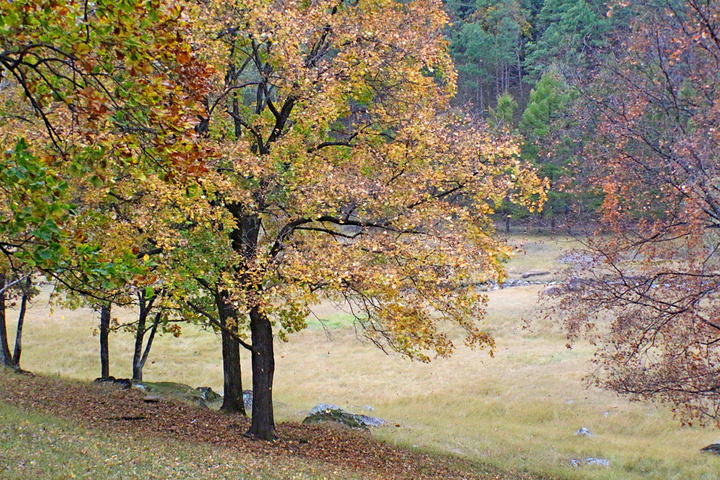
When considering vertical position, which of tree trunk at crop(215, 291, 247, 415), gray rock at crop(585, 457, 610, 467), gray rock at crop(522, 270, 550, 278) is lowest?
gray rock at crop(585, 457, 610, 467)

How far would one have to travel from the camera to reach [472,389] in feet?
83.2

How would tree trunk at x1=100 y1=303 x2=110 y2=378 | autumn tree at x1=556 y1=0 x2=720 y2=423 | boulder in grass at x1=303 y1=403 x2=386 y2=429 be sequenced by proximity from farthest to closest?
1. tree trunk at x1=100 y1=303 x2=110 y2=378
2. boulder in grass at x1=303 y1=403 x2=386 y2=429
3. autumn tree at x1=556 y1=0 x2=720 y2=423

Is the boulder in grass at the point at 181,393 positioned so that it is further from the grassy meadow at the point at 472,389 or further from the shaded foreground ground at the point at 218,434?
the grassy meadow at the point at 472,389

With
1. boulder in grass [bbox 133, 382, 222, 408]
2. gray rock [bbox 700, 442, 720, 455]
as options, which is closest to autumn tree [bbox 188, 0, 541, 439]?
boulder in grass [bbox 133, 382, 222, 408]

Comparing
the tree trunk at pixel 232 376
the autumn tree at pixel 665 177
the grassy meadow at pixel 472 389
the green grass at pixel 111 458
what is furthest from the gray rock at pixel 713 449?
the tree trunk at pixel 232 376

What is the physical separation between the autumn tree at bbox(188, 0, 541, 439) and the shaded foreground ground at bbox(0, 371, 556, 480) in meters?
1.32

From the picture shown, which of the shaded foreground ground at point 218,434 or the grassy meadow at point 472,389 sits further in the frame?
the grassy meadow at point 472,389

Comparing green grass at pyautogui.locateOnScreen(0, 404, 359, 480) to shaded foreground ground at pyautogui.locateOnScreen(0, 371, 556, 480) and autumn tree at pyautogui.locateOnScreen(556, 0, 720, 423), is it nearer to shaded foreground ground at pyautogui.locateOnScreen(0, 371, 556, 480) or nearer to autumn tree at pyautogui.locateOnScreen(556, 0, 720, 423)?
shaded foreground ground at pyautogui.locateOnScreen(0, 371, 556, 480)

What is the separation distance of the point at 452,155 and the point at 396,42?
2704 mm

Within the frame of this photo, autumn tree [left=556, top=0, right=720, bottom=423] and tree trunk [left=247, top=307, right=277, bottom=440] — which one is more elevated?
autumn tree [left=556, top=0, right=720, bottom=423]

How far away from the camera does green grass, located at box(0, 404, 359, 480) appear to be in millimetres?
8038

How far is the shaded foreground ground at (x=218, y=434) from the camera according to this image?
37.6 ft

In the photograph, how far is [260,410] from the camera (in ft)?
43.3

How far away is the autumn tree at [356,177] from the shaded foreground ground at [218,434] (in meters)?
1.32
